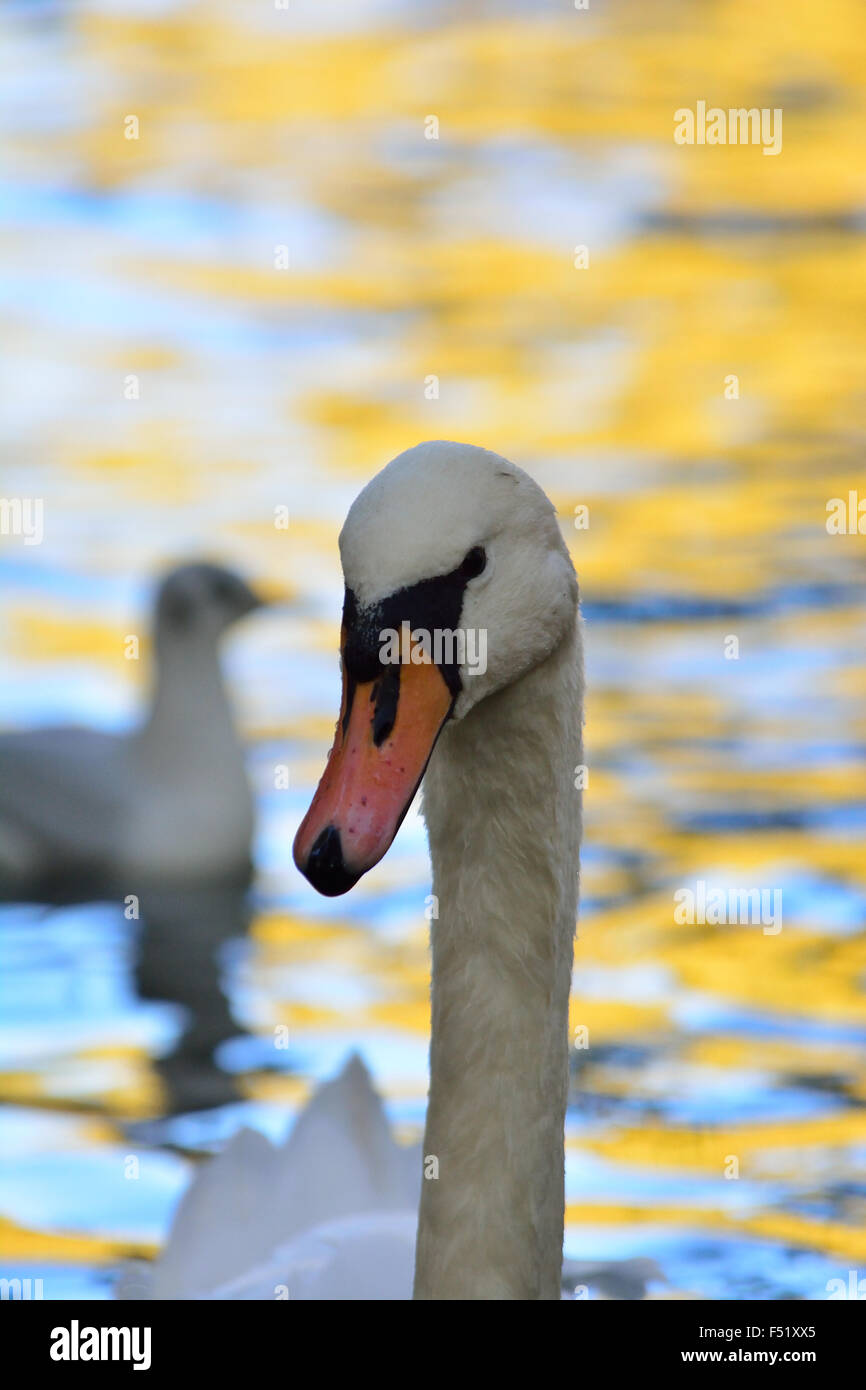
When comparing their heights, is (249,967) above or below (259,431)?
below

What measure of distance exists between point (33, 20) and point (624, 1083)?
552 inches

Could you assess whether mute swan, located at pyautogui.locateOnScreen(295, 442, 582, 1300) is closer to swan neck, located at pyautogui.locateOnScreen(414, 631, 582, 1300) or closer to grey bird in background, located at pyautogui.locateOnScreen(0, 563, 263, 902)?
swan neck, located at pyautogui.locateOnScreen(414, 631, 582, 1300)

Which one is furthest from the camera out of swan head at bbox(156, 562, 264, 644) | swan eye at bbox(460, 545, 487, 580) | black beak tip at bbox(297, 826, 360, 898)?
swan head at bbox(156, 562, 264, 644)

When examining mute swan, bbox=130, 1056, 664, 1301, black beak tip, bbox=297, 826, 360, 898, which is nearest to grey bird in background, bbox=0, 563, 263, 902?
mute swan, bbox=130, 1056, 664, 1301

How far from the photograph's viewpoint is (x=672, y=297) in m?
13.2

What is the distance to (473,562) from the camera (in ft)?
10.9

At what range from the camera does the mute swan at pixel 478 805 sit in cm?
324

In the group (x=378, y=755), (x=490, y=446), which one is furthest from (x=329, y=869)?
(x=490, y=446)

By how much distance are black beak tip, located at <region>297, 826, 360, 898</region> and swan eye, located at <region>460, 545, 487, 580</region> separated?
1.31 feet

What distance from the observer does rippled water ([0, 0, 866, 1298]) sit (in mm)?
6352

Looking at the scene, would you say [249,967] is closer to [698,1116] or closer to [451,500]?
[698,1116]

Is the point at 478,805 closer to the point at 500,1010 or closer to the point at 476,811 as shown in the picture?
the point at 476,811
